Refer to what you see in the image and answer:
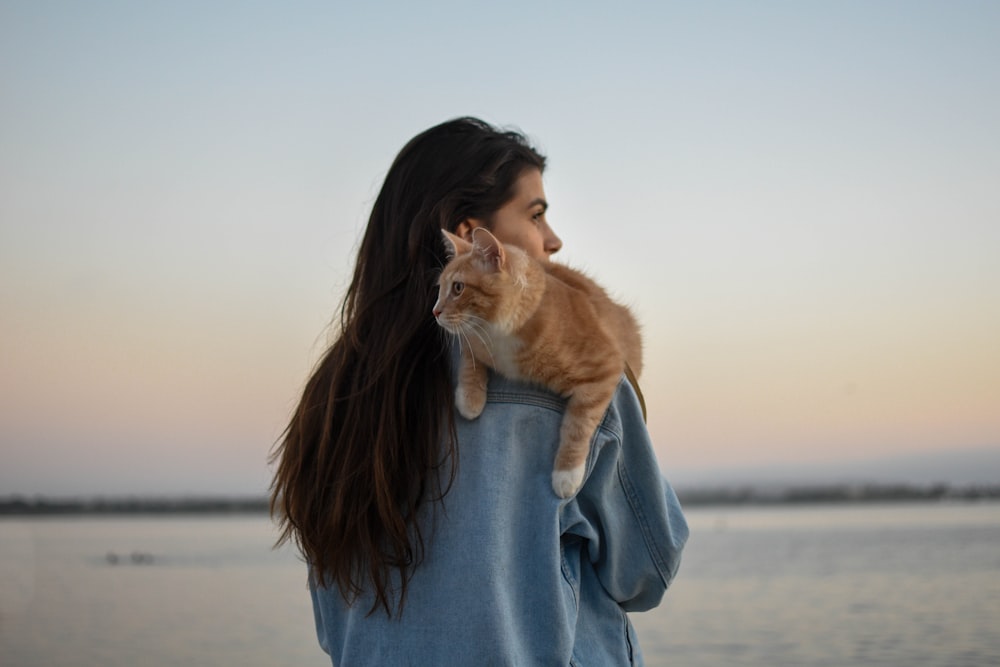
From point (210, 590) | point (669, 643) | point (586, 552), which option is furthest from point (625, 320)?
point (210, 590)

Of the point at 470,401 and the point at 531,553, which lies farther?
the point at 470,401

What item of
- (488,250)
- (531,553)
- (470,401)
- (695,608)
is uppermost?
Answer: (488,250)

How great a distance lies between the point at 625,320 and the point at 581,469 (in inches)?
36.2

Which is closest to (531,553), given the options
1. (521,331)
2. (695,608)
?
(521,331)

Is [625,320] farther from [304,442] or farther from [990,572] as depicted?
[990,572]

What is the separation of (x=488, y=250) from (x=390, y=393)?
41 centimetres

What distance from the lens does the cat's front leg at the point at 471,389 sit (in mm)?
1854

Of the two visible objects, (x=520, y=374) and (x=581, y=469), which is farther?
(x=520, y=374)

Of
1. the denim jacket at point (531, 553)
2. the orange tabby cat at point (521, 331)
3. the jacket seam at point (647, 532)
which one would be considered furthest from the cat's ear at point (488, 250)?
the jacket seam at point (647, 532)

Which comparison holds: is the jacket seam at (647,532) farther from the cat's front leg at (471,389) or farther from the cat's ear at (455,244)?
the cat's ear at (455,244)

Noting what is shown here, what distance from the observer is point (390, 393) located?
6.11 feet

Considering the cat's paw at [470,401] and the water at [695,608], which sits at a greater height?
the cat's paw at [470,401]

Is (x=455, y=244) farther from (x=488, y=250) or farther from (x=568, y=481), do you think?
(x=568, y=481)

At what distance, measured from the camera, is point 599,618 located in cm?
187
